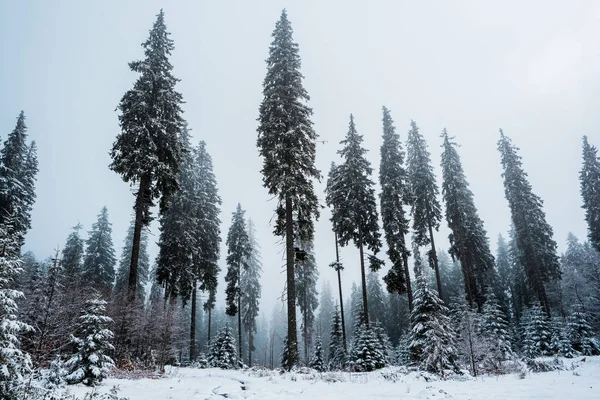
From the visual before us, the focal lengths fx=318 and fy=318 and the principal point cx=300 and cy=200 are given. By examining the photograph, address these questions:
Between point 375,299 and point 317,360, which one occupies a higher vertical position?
point 375,299

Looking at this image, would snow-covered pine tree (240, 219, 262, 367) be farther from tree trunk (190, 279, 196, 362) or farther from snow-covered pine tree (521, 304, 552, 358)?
snow-covered pine tree (521, 304, 552, 358)

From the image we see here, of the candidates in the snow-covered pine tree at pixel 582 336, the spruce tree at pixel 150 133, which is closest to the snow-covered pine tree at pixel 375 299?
the snow-covered pine tree at pixel 582 336

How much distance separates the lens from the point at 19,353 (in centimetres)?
601

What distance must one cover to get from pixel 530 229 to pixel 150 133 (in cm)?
3520

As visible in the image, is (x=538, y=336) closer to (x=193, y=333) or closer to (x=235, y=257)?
(x=193, y=333)

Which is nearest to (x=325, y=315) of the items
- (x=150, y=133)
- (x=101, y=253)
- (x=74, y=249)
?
(x=101, y=253)

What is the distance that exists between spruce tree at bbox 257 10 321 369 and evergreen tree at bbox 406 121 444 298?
42.2 feet

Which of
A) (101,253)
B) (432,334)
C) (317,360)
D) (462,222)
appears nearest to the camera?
(432,334)

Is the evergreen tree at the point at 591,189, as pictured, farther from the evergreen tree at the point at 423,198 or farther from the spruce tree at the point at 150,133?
the spruce tree at the point at 150,133

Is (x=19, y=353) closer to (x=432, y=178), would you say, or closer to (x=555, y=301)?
(x=432, y=178)

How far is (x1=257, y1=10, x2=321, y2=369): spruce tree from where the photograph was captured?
1742 cm

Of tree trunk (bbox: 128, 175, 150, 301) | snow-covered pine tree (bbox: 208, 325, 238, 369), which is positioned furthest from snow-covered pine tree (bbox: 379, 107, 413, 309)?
tree trunk (bbox: 128, 175, 150, 301)

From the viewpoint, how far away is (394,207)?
25.6 meters

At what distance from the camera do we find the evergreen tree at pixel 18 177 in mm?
28812
